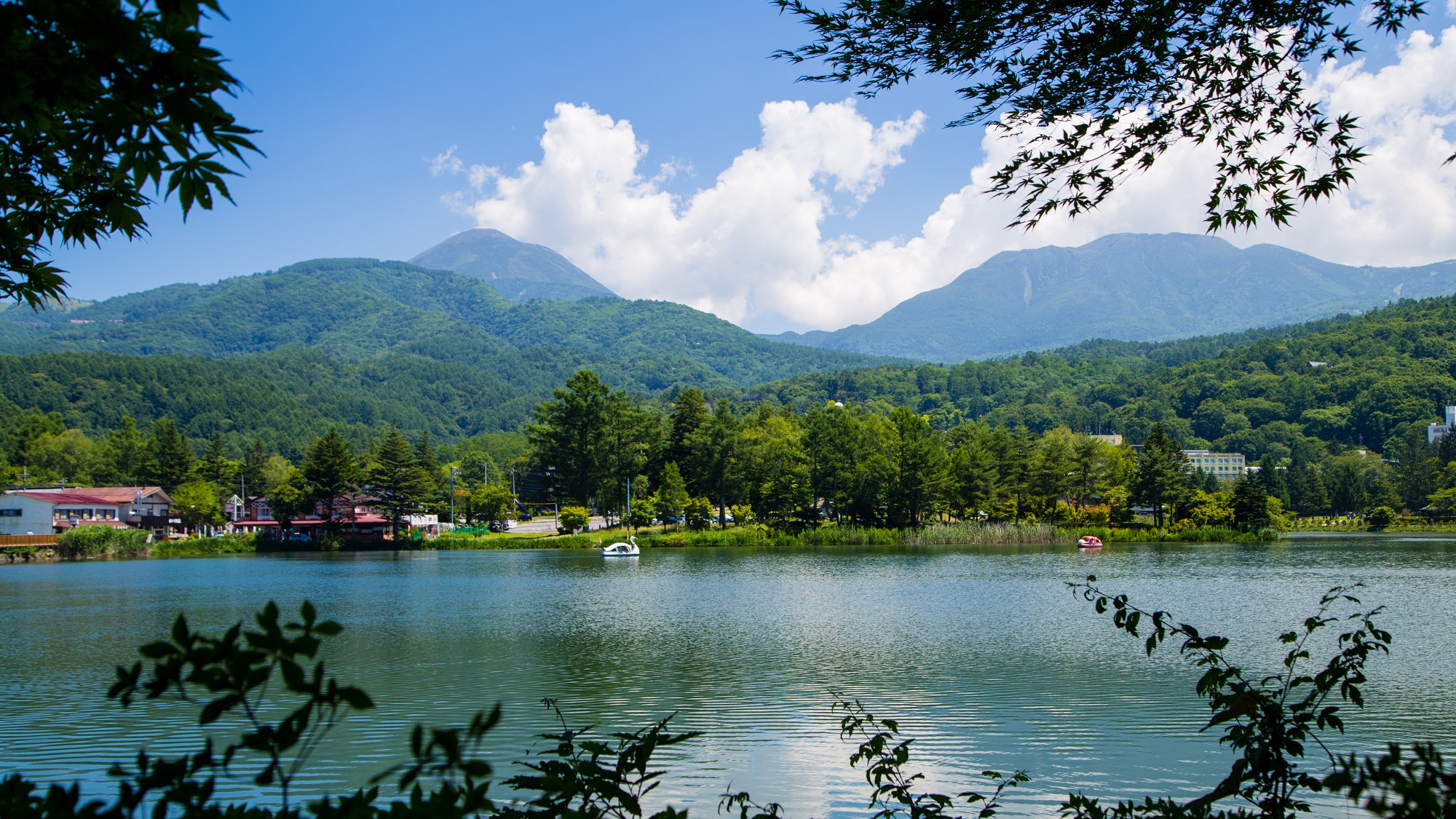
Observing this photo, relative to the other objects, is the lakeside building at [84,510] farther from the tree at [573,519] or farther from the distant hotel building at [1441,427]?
the distant hotel building at [1441,427]

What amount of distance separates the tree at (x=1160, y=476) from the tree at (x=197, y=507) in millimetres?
69420

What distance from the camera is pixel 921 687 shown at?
44.1 feet

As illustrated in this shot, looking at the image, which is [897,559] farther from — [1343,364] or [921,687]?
[1343,364]

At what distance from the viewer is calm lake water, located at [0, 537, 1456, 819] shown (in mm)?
9844

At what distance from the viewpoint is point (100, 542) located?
51.7 meters

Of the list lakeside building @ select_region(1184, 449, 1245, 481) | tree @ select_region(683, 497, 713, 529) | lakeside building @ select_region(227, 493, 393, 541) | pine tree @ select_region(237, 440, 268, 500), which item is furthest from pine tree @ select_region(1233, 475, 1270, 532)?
pine tree @ select_region(237, 440, 268, 500)

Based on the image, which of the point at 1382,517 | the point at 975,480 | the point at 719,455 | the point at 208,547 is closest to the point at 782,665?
the point at 975,480

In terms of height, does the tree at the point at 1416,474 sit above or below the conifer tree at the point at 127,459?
below

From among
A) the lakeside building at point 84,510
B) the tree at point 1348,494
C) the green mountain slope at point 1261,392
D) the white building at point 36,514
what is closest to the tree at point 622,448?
the lakeside building at point 84,510

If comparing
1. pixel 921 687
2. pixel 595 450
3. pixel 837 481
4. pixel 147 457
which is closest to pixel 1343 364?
pixel 837 481

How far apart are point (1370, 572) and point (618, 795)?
117ft

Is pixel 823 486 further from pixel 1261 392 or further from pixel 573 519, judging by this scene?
pixel 1261 392

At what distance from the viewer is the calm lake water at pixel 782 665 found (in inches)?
388

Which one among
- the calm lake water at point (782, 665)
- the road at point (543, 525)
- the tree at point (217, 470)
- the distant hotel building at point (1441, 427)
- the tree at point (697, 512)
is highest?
the distant hotel building at point (1441, 427)
